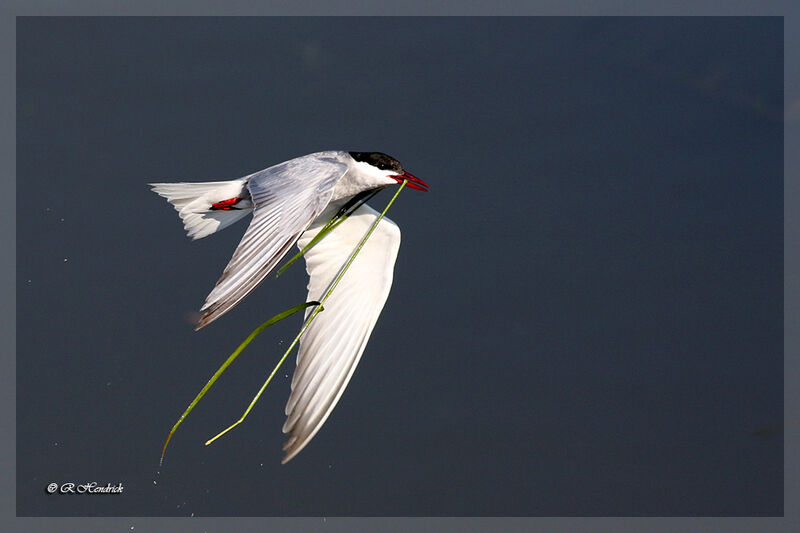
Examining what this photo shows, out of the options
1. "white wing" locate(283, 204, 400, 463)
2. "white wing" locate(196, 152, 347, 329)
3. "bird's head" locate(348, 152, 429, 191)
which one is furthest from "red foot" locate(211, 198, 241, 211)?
"bird's head" locate(348, 152, 429, 191)

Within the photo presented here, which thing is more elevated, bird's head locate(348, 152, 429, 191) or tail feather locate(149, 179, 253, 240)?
bird's head locate(348, 152, 429, 191)

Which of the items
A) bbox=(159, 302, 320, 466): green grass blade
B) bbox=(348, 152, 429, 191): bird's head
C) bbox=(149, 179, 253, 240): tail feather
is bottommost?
bbox=(159, 302, 320, 466): green grass blade

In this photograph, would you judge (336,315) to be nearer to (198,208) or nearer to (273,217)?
(198,208)

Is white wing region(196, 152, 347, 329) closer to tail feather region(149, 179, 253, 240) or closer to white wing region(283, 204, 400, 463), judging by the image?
tail feather region(149, 179, 253, 240)

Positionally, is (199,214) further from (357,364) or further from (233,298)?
(233,298)

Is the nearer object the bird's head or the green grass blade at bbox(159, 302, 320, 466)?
the green grass blade at bbox(159, 302, 320, 466)

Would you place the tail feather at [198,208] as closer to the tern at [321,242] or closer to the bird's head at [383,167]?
the tern at [321,242]

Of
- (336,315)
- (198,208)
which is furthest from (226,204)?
(336,315)
